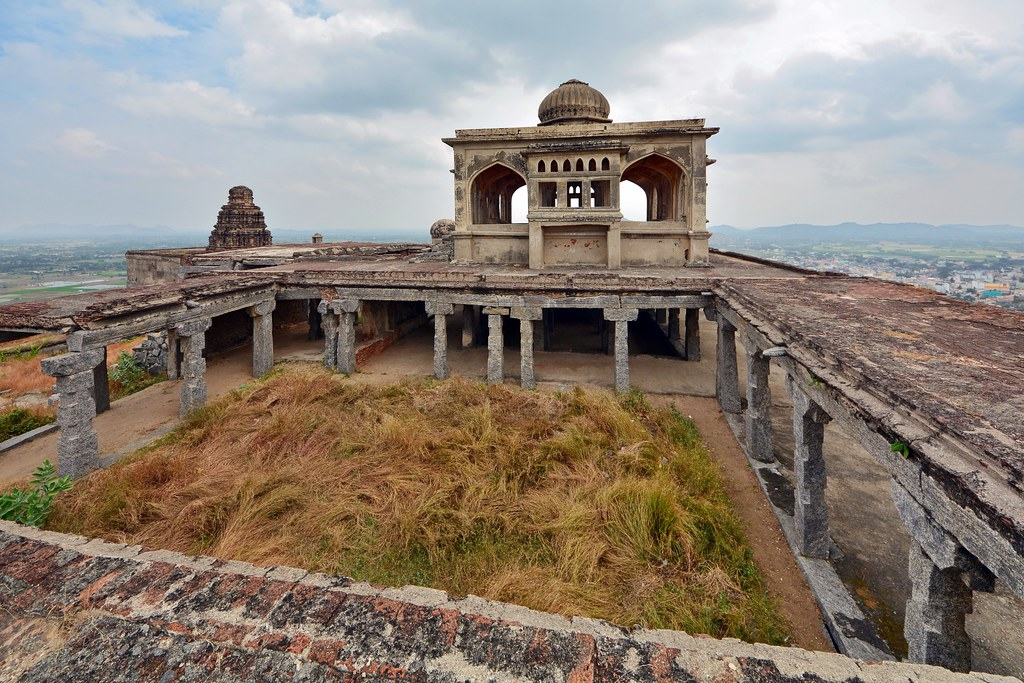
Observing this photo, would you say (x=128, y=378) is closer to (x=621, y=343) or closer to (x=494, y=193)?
(x=494, y=193)

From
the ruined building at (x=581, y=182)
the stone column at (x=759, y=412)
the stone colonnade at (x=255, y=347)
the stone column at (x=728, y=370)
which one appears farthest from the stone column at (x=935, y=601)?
the ruined building at (x=581, y=182)

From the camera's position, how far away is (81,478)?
9094 mm

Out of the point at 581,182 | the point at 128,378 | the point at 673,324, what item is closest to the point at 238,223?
the point at 128,378

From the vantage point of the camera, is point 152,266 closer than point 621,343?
No

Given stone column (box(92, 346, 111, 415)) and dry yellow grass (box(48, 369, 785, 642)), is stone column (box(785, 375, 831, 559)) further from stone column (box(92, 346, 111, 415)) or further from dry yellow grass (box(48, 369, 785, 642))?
stone column (box(92, 346, 111, 415))

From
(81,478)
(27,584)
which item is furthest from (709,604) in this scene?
(81,478)

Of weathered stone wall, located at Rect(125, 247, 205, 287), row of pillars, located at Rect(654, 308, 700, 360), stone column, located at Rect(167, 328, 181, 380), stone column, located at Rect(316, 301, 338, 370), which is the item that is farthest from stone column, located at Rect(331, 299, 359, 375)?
weathered stone wall, located at Rect(125, 247, 205, 287)

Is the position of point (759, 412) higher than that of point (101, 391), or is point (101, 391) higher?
point (101, 391)

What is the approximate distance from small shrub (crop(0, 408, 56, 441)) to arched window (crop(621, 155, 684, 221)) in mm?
21730

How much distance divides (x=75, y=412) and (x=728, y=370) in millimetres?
15084

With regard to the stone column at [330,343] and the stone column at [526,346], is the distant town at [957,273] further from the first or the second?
the stone column at [330,343]

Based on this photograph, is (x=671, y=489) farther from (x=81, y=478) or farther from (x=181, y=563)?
(x=81, y=478)

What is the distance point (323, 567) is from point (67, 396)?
723cm

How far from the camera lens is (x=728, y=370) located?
12586 mm
